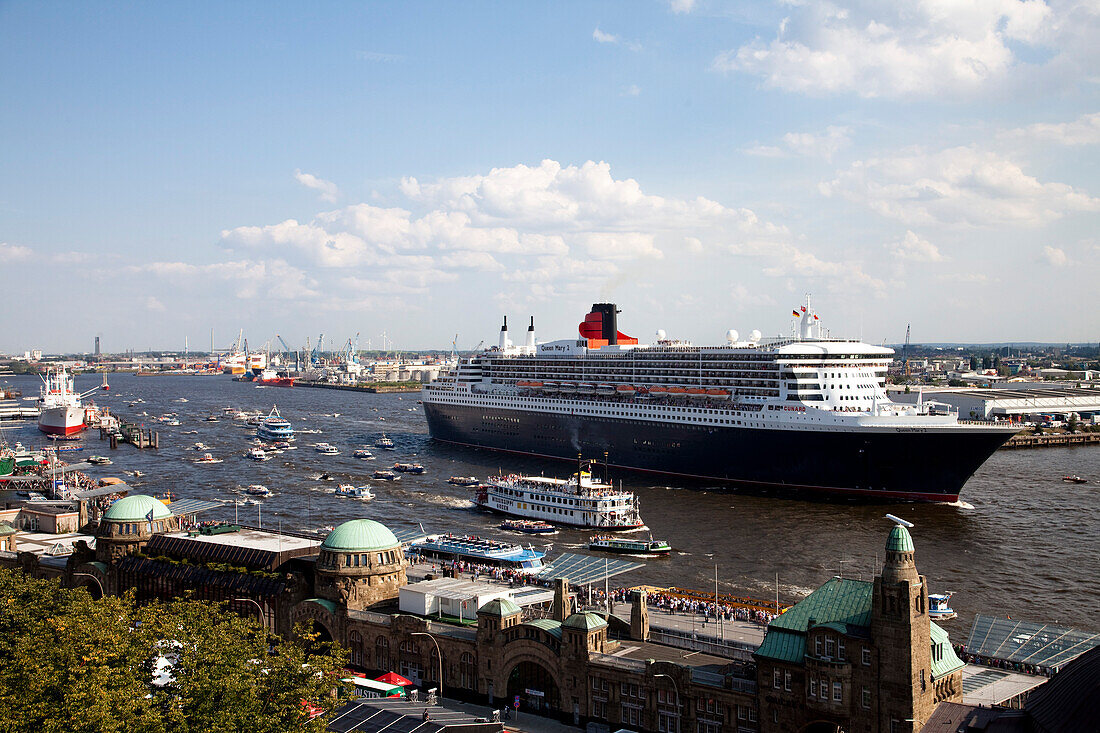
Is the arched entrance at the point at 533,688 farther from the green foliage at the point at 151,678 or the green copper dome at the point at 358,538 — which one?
the green copper dome at the point at 358,538

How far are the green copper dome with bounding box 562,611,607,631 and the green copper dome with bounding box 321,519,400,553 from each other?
10797mm

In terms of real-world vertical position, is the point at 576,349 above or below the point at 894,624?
above

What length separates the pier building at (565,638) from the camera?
27.9 meters

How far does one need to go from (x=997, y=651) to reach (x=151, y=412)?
182174mm

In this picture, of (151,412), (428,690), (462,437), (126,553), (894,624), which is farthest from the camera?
(151,412)

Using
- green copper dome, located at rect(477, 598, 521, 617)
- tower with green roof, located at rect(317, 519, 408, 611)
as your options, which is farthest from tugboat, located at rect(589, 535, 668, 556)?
green copper dome, located at rect(477, 598, 521, 617)

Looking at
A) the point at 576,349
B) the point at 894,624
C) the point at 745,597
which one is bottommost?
the point at 745,597

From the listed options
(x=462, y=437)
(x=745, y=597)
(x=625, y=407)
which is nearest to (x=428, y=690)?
(x=745, y=597)

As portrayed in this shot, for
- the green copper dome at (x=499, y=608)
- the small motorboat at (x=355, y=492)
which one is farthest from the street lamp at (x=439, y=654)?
the small motorboat at (x=355, y=492)

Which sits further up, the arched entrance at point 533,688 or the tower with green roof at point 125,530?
the tower with green roof at point 125,530

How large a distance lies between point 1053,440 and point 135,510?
424ft

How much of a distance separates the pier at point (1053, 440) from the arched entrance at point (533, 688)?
4443 inches

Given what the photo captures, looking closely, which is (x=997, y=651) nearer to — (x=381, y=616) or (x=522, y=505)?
(x=381, y=616)

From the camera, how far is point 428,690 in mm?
36875
